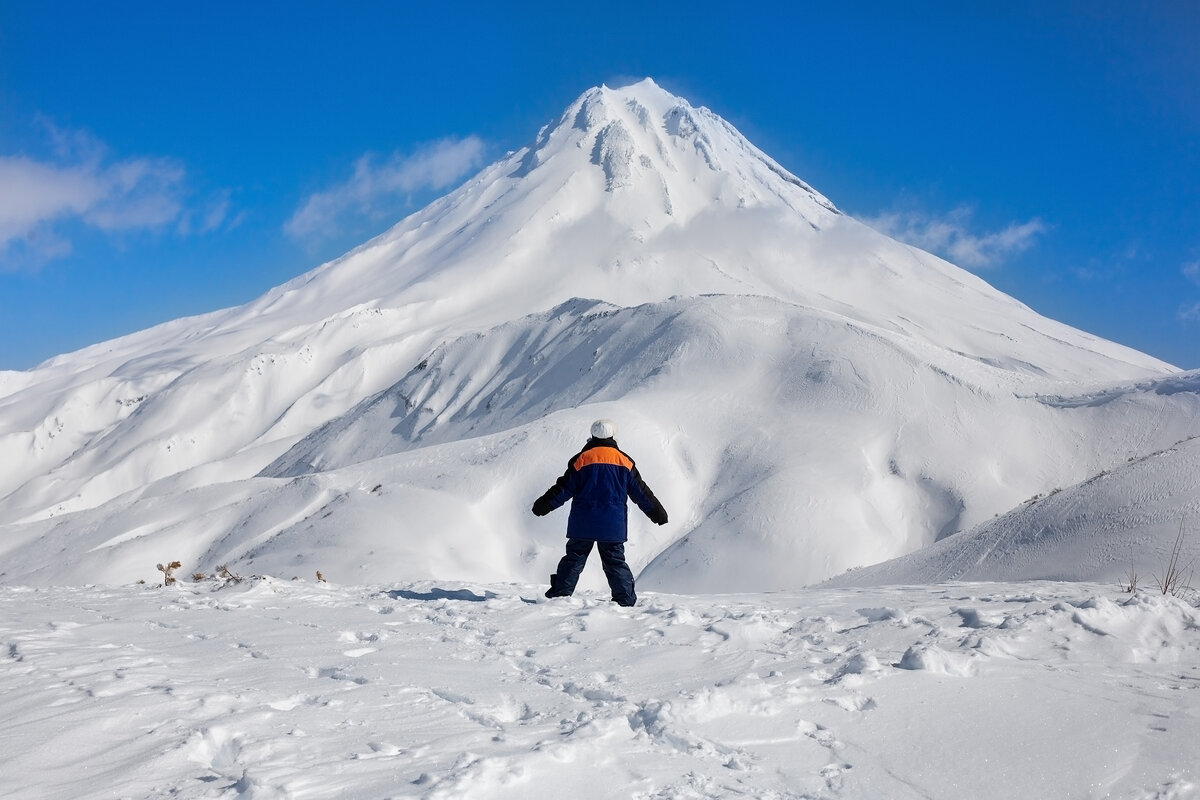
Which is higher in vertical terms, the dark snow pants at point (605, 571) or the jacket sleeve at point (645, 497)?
the jacket sleeve at point (645, 497)

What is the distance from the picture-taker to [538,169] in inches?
5241

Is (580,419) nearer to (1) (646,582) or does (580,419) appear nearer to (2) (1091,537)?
(1) (646,582)

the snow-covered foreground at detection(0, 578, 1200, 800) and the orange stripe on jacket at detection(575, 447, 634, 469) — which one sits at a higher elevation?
the orange stripe on jacket at detection(575, 447, 634, 469)

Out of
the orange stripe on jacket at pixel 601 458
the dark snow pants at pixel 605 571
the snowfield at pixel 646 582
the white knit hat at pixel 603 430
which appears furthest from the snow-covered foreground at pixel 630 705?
the white knit hat at pixel 603 430

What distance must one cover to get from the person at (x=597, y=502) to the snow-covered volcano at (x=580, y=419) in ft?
45.4

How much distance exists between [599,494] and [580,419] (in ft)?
72.9

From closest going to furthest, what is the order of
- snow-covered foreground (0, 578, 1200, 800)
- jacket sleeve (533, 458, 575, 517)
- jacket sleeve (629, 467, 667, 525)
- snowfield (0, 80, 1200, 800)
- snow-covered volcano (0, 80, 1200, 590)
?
1. snow-covered foreground (0, 578, 1200, 800)
2. snowfield (0, 80, 1200, 800)
3. jacket sleeve (533, 458, 575, 517)
4. jacket sleeve (629, 467, 667, 525)
5. snow-covered volcano (0, 80, 1200, 590)

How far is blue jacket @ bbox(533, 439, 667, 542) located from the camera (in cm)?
786

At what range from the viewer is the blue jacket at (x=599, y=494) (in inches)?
309

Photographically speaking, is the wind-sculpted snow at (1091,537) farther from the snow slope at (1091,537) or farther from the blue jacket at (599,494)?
the blue jacket at (599,494)

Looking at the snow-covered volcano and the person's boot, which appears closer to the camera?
the person's boot

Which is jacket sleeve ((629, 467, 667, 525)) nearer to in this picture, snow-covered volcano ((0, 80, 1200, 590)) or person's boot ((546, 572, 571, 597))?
person's boot ((546, 572, 571, 597))

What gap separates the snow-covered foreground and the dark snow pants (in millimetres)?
960

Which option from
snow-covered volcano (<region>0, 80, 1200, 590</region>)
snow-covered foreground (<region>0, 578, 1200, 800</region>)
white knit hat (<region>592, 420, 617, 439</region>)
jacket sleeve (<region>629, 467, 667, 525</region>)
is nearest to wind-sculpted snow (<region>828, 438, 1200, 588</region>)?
snow-covered foreground (<region>0, 578, 1200, 800</region>)
